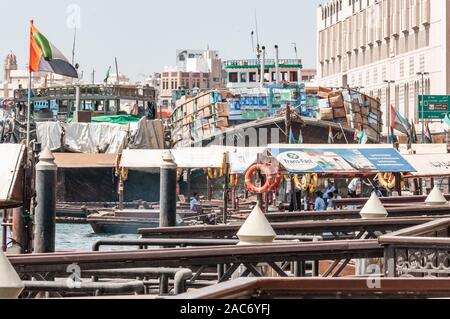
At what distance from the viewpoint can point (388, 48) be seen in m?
110

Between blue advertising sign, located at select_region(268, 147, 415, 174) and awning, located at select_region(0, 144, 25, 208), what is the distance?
1776 cm

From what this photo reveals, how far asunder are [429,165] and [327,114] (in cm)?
2422

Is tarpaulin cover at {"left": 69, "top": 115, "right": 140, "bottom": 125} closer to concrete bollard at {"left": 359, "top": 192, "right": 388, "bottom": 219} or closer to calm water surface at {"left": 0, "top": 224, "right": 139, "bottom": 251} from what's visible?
calm water surface at {"left": 0, "top": 224, "right": 139, "bottom": 251}

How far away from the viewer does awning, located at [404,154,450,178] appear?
42844 mm

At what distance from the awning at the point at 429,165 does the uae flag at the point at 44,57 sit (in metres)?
12.7

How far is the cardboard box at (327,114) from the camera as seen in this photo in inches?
2662

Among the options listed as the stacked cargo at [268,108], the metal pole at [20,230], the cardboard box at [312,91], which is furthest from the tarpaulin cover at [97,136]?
the metal pole at [20,230]

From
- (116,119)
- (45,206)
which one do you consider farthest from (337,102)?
(45,206)

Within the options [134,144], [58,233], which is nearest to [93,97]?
[134,144]

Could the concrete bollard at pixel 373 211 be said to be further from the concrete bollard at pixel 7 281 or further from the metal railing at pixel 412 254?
the concrete bollard at pixel 7 281

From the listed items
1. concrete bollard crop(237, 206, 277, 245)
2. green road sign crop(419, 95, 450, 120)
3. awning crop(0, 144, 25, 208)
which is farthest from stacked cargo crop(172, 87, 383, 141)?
concrete bollard crop(237, 206, 277, 245)

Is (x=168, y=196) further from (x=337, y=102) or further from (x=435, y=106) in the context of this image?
(x=435, y=106)

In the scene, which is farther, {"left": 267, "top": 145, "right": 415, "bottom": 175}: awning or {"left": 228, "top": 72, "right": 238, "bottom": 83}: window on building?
{"left": 228, "top": 72, "right": 238, "bottom": 83}: window on building
